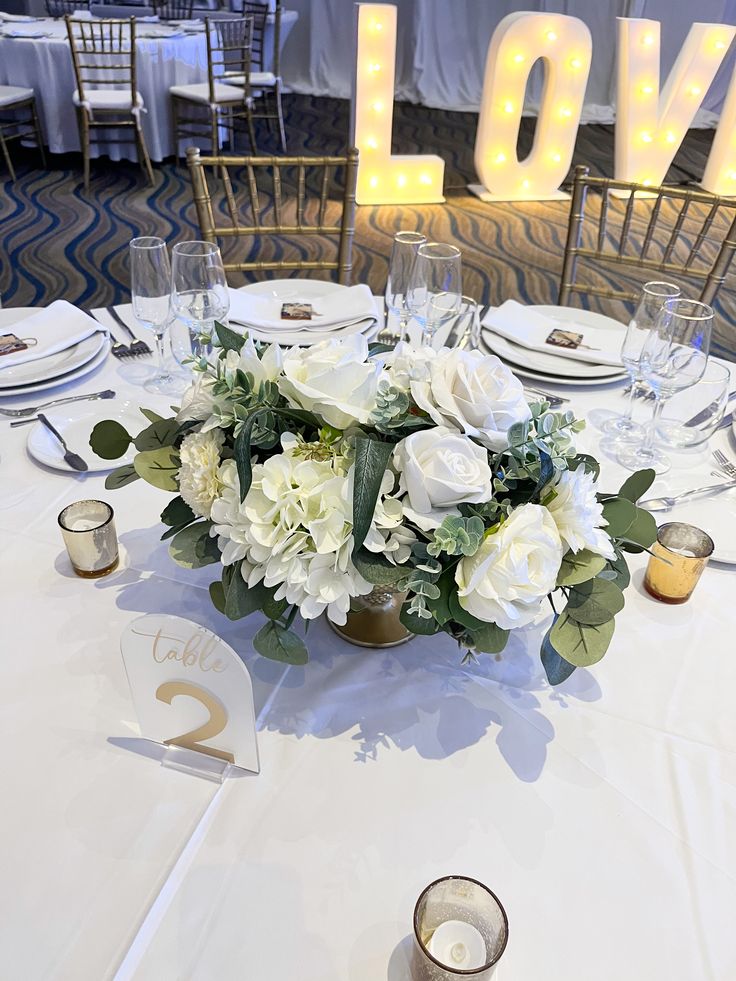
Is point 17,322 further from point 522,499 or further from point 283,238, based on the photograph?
point 283,238

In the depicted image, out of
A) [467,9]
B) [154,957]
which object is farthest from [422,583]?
[467,9]

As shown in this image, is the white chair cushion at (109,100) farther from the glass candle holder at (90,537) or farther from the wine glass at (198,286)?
the glass candle holder at (90,537)

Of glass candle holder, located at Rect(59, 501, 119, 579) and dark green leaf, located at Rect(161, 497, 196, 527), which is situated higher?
dark green leaf, located at Rect(161, 497, 196, 527)

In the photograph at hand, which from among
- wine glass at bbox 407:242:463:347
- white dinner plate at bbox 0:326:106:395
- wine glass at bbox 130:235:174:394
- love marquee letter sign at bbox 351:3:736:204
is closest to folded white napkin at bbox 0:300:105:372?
white dinner plate at bbox 0:326:106:395

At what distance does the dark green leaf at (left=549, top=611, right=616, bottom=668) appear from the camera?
739 mm

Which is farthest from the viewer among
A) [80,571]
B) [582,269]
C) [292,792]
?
[582,269]

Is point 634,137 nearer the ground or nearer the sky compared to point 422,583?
nearer the ground

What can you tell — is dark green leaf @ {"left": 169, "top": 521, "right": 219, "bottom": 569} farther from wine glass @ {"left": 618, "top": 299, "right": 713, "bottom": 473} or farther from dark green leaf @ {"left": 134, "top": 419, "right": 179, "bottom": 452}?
wine glass @ {"left": 618, "top": 299, "right": 713, "bottom": 473}

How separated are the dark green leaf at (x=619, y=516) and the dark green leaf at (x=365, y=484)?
26 cm

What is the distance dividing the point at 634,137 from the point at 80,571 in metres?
4.99

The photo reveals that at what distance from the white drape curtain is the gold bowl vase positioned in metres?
8.05

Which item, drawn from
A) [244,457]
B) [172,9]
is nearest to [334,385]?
[244,457]

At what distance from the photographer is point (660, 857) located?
68 centimetres

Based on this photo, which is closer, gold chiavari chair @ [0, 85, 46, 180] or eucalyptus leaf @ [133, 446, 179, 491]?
eucalyptus leaf @ [133, 446, 179, 491]
